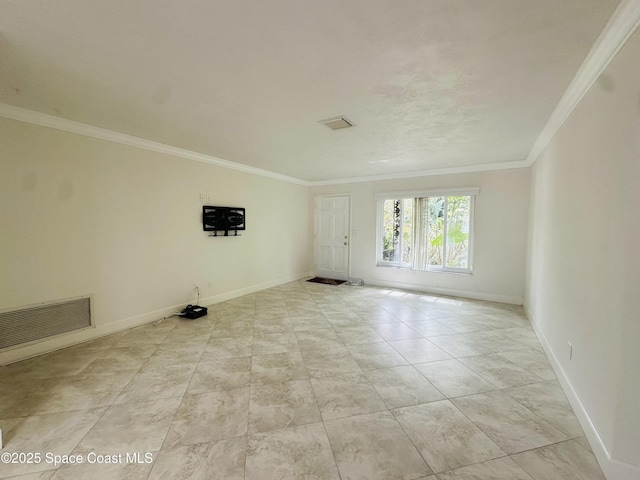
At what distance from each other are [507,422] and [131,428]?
2556 millimetres

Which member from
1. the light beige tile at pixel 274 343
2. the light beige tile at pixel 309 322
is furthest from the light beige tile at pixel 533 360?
the light beige tile at pixel 274 343

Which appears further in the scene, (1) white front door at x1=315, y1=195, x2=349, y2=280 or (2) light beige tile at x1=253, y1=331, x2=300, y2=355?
(1) white front door at x1=315, y1=195, x2=349, y2=280

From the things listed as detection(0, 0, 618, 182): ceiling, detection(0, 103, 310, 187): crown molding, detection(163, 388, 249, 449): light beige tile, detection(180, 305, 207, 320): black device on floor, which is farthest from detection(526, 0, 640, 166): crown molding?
detection(180, 305, 207, 320): black device on floor

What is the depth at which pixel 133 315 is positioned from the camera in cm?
350

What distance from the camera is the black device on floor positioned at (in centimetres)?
386

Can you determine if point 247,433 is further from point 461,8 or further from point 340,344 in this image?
point 461,8

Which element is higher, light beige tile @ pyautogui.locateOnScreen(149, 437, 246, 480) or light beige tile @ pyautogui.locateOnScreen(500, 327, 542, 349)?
light beige tile @ pyautogui.locateOnScreen(500, 327, 542, 349)

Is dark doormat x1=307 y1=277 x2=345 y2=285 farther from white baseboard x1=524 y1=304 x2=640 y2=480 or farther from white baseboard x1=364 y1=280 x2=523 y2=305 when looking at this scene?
white baseboard x1=524 y1=304 x2=640 y2=480

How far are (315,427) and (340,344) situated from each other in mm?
1285

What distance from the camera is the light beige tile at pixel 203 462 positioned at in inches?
56.4

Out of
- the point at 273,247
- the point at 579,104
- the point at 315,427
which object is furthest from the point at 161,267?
the point at 579,104

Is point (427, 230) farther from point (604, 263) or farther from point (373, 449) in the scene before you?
point (373, 449)

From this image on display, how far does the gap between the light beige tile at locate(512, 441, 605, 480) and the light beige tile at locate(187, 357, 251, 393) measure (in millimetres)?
1965

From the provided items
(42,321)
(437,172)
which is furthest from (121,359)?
(437,172)
